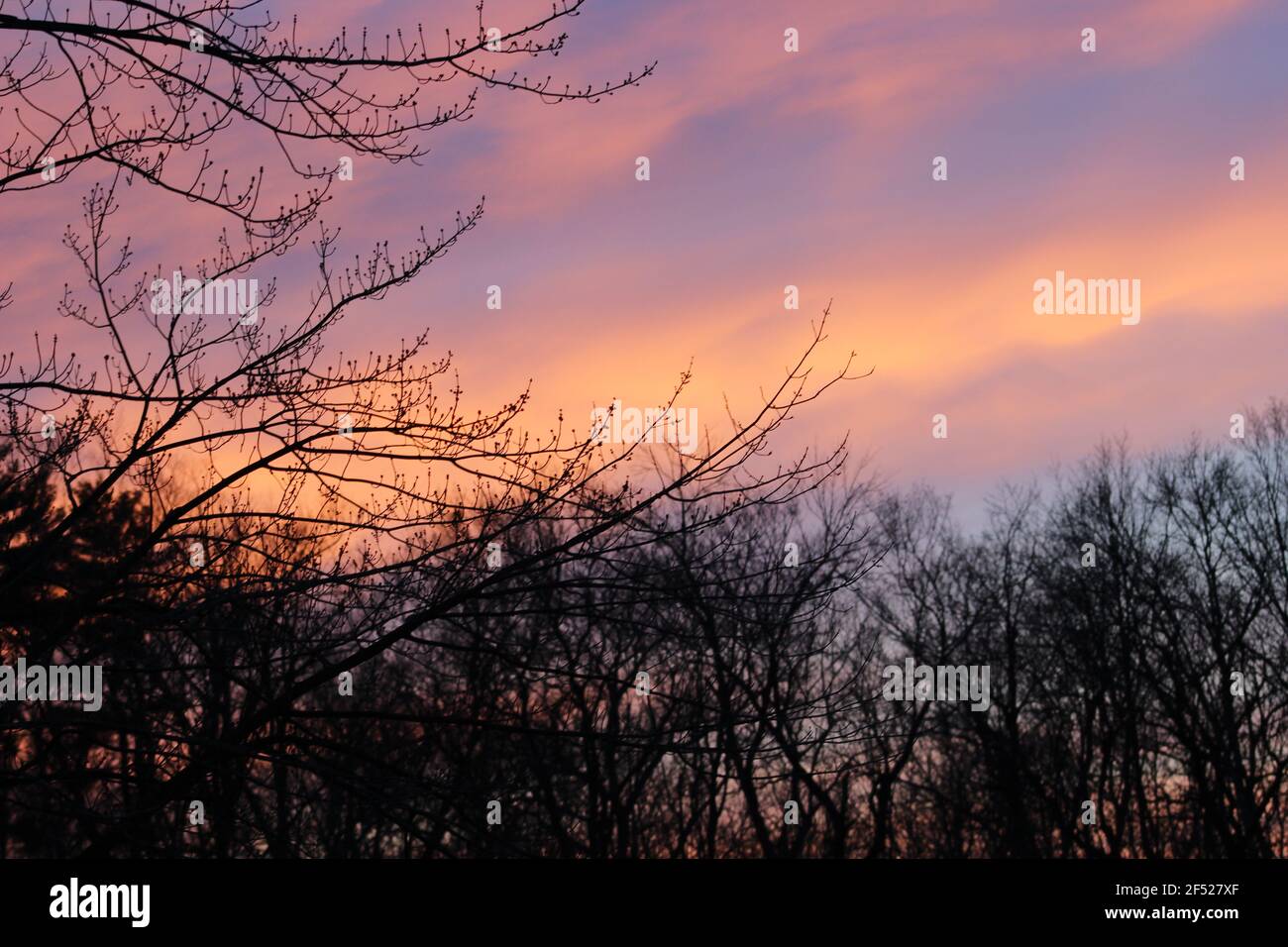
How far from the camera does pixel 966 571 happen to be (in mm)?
39656

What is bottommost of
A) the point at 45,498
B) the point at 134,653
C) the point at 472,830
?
the point at 472,830
